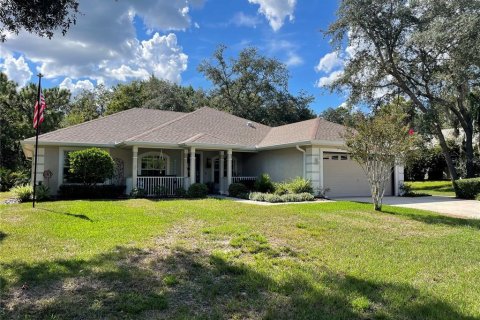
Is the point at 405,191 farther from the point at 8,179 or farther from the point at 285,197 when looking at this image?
the point at 8,179

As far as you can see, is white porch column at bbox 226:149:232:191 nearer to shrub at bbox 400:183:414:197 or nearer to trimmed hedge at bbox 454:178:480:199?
shrub at bbox 400:183:414:197

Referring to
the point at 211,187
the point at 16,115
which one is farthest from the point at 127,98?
the point at 211,187

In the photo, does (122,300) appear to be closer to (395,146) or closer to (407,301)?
(407,301)

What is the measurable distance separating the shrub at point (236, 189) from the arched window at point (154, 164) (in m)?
3.88

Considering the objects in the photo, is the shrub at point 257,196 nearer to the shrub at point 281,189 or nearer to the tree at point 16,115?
the shrub at point 281,189

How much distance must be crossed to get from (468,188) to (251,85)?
79.1 feet

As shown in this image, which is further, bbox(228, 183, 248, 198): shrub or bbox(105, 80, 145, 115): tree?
bbox(105, 80, 145, 115): tree

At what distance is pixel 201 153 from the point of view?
2058 centimetres

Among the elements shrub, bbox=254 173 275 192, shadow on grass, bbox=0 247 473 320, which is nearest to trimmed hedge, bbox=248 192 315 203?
shrub, bbox=254 173 275 192

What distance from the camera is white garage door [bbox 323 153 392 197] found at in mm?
17703

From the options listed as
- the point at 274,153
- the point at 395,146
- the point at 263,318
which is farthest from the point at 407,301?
the point at 274,153

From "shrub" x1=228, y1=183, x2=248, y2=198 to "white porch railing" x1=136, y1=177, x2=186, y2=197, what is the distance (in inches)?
92.8

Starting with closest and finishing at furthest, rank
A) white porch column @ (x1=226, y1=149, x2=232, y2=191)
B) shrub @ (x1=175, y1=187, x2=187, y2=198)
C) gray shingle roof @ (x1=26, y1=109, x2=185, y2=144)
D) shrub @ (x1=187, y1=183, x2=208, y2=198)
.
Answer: shrub @ (x1=187, y1=183, x2=208, y2=198) → shrub @ (x1=175, y1=187, x2=187, y2=198) → gray shingle roof @ (x1=26, y1=109, x2=185, y2=144) → white porch column @ (x1=226, y1=149, x2=232, y2=191)

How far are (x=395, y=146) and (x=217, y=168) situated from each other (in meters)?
11.6
